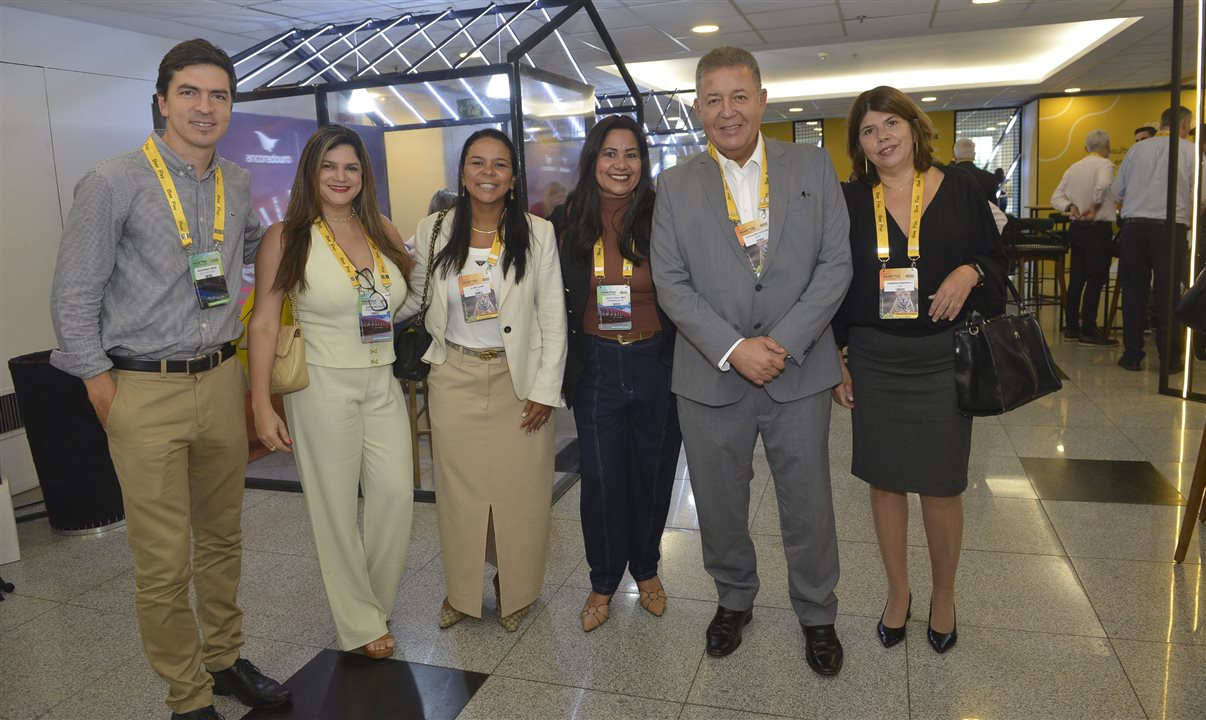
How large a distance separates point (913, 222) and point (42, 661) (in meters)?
3.18

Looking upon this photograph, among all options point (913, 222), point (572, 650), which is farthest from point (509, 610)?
point (913, 222)

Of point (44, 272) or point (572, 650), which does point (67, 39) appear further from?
point (572, 650)

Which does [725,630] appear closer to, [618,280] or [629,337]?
[629,337]

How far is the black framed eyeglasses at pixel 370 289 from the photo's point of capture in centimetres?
265

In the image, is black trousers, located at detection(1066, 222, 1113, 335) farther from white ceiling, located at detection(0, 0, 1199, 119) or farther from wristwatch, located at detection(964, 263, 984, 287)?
wristwatch, located at detection(964, 263, 984, 287)

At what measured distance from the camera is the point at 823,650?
2.60 metres

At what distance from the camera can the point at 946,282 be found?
7.81 ft

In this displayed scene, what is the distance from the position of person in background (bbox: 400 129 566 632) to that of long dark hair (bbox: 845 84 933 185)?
1.01 meters

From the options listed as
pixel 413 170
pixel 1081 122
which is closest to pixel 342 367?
pixel 413 170

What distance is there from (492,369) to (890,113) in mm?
1435

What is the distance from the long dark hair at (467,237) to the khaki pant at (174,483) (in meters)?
0.72

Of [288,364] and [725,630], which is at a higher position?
[288,364]

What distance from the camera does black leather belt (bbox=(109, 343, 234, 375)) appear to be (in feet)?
7.34

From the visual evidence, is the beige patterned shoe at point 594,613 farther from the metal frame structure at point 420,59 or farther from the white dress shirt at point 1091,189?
the white dress shirt at point 1091,189
